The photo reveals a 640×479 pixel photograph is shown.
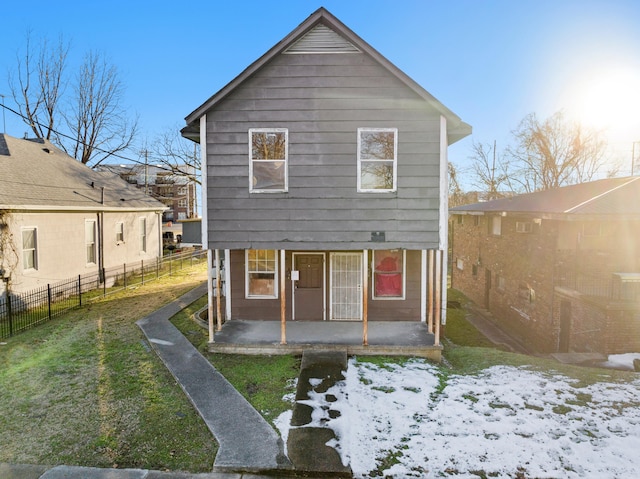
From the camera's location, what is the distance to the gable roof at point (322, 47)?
873cm

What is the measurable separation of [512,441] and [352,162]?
6102 mm

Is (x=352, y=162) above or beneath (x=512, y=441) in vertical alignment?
above

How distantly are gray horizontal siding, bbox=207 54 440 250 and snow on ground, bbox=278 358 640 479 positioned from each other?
3.18 metres

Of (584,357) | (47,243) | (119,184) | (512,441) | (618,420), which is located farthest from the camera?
(119,184)

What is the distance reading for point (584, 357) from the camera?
10320 millimetres

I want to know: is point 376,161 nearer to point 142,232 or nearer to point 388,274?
point 388,274

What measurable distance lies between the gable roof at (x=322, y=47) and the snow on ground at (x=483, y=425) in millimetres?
5867

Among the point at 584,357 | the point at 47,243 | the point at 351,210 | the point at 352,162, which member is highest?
the point at 352,162

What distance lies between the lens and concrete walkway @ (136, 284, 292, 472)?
16.7 feet

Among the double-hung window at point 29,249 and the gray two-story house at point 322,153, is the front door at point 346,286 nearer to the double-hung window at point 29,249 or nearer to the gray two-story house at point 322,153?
the gray two-story house at point 322,153

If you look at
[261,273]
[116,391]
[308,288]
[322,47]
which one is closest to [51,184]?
[261,273]

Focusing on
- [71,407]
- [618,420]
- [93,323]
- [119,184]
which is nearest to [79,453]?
[71,407]

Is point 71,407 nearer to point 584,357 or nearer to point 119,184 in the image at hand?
point 584,357

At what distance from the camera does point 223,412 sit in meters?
6.31
